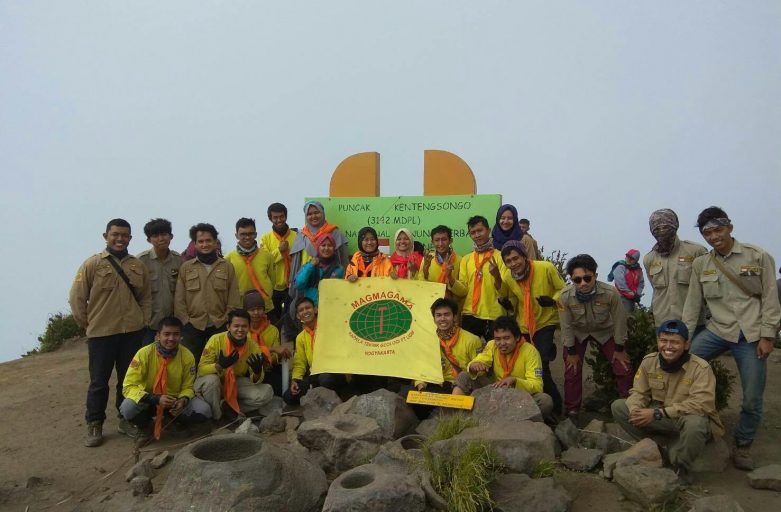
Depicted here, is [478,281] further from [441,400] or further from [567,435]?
[567,435]

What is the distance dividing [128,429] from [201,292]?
68.2 inches

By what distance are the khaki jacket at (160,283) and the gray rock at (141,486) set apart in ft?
7.36

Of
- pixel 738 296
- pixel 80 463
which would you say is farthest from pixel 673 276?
pixel 80 463

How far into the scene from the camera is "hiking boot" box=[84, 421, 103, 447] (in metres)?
6.10

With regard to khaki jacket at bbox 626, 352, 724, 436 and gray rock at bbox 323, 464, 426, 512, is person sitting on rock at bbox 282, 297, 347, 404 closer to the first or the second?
gray rock at bbox 323, 464, 426, 512

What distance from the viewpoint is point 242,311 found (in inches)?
247

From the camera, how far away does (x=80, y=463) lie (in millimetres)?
5723

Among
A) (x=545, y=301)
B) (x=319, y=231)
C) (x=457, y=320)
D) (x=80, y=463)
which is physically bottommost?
(x=80, y=463)

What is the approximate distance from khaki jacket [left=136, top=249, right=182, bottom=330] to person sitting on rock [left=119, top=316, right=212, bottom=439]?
68 cm

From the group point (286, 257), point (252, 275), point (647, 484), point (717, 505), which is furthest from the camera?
point (286, 257)

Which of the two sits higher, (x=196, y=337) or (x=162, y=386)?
(x=196, y=337)

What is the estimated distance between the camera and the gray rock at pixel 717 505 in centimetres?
388

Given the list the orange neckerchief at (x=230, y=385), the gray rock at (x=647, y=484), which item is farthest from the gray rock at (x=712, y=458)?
the orange neckerchief at (x=230, y=385)

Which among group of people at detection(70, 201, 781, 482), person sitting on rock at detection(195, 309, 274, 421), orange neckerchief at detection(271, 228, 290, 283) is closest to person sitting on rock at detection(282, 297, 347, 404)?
group of people at detection(70, 201, 781, 482)
